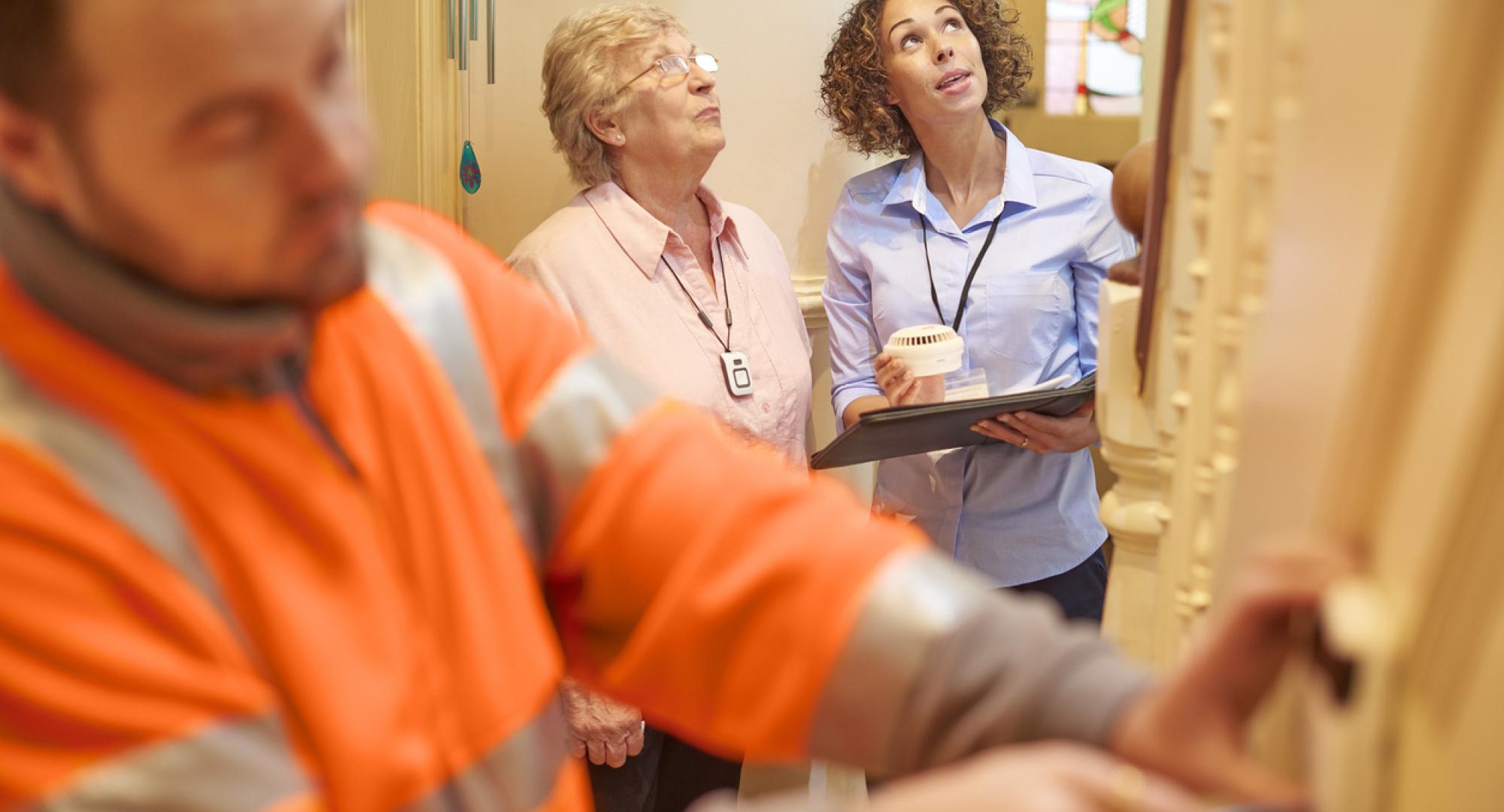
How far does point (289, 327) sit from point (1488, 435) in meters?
0.55

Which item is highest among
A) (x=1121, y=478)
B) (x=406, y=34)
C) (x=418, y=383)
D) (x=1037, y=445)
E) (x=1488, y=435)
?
(x=1488, y=435)

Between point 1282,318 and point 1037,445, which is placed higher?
point 1282,318

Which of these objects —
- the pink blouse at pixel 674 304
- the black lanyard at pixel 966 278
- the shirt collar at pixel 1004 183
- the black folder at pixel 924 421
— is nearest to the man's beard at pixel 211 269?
the black folder at pixel 924 421

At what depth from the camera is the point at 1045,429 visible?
82.5 inches

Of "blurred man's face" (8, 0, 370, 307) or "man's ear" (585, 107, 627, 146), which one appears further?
"man's ear" (585, 107, 627, 146)

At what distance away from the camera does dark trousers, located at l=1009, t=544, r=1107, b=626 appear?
2254 mm

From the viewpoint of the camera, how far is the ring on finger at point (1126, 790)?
0.54 meters

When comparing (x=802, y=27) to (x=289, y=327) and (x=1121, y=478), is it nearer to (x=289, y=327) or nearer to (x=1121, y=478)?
(x=1121, y=478)

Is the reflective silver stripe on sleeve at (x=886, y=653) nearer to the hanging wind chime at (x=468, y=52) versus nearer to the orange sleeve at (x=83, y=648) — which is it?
the orange sleeve at (x=83, y=648)

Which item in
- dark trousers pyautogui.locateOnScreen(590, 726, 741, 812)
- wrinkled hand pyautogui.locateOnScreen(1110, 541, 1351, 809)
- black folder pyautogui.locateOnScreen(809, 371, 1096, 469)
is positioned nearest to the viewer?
wrinkled hand pyautogui.locateOnScreen(1110, 541, 1351, 809)

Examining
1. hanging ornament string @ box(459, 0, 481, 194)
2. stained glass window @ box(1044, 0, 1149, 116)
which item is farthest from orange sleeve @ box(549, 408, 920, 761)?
stained glass window @ box(1044, 0, 1149, 116)

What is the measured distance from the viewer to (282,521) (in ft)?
2.22

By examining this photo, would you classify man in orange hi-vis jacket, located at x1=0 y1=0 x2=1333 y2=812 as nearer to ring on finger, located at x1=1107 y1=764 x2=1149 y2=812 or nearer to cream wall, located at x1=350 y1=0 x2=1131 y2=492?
ring on finger, located at x1=1107 y1=764 x2=1149 y2=812

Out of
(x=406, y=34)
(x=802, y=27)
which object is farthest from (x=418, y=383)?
(x=802, y=27)
